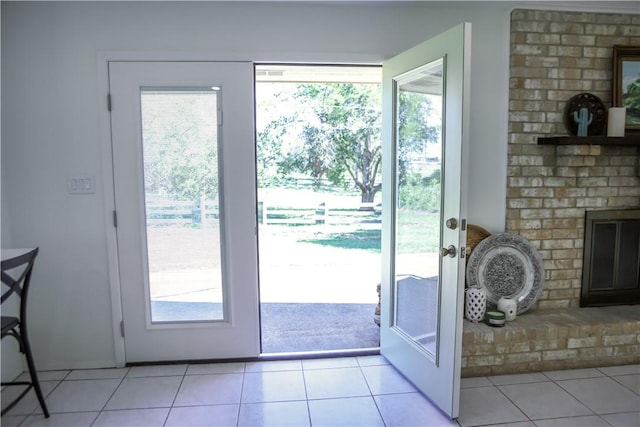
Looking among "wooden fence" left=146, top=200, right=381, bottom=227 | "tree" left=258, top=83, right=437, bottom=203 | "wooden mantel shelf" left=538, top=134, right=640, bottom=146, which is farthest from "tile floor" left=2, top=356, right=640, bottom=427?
"tree" left=258, top=83, right=437, bottom=203

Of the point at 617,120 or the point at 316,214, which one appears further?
the point at 316,214

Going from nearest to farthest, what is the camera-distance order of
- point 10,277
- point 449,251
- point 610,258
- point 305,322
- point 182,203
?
point 10,277, point 449,251, point 182,203, point 610,258, point 305,322

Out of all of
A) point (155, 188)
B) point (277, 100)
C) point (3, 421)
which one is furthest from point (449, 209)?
point (277, 100)

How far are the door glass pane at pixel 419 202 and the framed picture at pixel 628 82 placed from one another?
4.94 ft

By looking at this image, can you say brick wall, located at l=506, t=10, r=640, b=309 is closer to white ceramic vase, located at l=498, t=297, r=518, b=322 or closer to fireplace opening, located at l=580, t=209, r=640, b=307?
fireplace opening, located at l=580, t=209, r=640, b=307

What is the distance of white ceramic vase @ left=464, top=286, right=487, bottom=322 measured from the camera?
261cm

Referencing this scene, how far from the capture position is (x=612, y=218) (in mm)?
2885

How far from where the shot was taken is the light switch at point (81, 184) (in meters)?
2.56

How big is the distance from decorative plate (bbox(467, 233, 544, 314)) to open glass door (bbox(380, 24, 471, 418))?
557mm

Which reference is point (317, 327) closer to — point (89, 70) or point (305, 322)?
point (305, 322)

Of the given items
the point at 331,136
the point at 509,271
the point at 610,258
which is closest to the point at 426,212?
the point at 509,271

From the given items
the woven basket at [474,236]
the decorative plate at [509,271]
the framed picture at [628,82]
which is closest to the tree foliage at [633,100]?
the framed picture at [628,82]

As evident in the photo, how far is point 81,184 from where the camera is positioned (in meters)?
2.56

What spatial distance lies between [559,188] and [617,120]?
1.76ft
